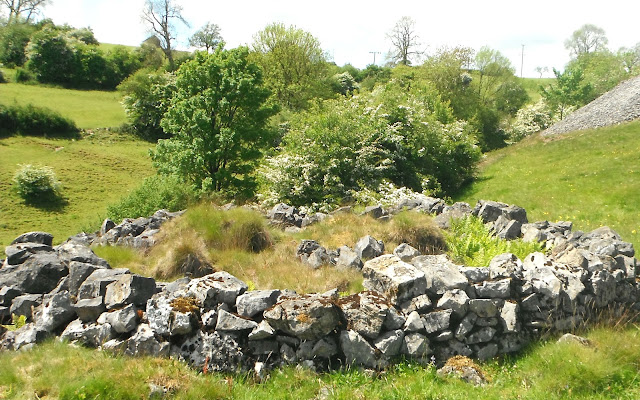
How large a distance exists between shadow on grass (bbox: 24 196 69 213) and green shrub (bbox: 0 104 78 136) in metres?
14.5

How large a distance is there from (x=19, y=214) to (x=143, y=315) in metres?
27.4

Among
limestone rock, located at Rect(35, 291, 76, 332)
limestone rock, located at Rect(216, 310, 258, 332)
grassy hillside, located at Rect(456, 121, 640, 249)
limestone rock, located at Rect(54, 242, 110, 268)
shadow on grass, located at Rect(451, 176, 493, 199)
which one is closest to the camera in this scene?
limestone rock, located at Rect(216, 310, 258, 332)

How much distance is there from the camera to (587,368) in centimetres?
561

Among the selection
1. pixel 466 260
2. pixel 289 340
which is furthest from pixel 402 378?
pixel 466 260

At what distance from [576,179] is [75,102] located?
167ft

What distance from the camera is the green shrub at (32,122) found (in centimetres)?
4119

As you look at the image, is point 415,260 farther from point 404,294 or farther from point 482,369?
point 482,369

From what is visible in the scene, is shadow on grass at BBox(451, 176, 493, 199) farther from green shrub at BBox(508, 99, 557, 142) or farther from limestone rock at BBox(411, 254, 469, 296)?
green shrub at BBox(508, 99, 557, 142)

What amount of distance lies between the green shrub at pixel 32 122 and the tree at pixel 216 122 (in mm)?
24875

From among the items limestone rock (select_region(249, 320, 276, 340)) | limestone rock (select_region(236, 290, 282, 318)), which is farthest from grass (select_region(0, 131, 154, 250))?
limestone rock (select_region(249, 320, 276, 340))

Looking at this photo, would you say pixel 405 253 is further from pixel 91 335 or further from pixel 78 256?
pixel 78 256

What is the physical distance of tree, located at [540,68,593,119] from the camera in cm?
5566

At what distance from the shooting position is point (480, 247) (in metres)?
9.38

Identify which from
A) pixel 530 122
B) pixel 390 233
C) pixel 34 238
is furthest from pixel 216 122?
pixel 530 122
